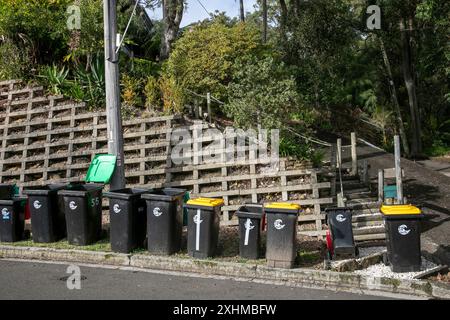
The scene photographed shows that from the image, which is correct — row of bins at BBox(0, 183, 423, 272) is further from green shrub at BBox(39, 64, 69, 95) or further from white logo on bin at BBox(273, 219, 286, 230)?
green shrub at BBox(39, 64, 69, 95)

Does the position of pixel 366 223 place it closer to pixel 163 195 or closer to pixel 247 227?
pixel 247 227

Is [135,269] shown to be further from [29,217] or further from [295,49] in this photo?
[295,49]

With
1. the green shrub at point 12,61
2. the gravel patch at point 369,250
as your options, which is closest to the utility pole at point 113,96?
the gravel patch at point 369,250

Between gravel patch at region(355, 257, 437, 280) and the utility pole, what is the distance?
4.61 metres

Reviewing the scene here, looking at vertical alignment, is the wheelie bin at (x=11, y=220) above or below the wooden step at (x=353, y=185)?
below

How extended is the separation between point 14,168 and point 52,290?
6.21 metres

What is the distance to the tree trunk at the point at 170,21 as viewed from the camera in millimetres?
15742

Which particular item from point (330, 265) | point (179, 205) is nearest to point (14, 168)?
point (179, 205)

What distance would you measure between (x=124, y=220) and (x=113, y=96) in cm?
247

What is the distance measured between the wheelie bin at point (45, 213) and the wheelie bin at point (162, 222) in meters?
1.78

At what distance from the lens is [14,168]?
1215 centimetres

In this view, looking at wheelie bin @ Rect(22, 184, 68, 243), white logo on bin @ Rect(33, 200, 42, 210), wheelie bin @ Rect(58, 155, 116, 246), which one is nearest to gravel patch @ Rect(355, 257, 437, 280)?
wheelie bin @ Rect(58, 155, 116, 246)

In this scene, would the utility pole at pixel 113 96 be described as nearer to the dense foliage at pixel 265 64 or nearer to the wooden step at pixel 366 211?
the dense foliage at pixel 265 64

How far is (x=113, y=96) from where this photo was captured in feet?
31.0
